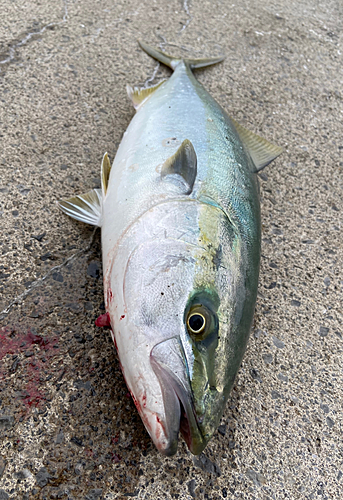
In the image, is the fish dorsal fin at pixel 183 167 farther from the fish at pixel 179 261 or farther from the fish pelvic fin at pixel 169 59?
the fish pelvic fin at pixel 169 59

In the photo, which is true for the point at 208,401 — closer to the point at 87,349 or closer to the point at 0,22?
the point at 87,349

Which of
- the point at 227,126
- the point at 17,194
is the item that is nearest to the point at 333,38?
the point at 227,126

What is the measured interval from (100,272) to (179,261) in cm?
70

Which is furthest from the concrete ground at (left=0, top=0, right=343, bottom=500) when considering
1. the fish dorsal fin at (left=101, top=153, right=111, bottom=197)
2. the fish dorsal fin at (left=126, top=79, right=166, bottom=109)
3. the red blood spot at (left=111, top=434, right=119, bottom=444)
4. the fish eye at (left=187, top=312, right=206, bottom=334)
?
the fish eye at (left=187, top=312, right=206, bottom=334)

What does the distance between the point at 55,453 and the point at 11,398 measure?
296 mm

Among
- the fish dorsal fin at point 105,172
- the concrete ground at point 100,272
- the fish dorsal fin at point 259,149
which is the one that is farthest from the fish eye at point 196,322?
the fish dorsal fin at point 259,149

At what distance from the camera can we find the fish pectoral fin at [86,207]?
7.38ft

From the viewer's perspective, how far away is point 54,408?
169 cm

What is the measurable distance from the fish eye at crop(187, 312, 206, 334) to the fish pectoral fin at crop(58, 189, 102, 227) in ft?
3.15

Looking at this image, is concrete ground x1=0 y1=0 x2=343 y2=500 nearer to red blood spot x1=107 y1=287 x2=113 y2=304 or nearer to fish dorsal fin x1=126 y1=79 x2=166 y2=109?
fish dorsal fin x1=126 y1=79 x2=166 y2=109

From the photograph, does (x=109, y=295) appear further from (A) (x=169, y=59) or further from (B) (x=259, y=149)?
Result: (A) (x=169, y=59)

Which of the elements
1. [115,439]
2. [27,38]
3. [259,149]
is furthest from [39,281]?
[27,38]

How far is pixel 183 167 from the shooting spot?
1967mm

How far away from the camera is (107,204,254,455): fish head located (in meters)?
1.37
